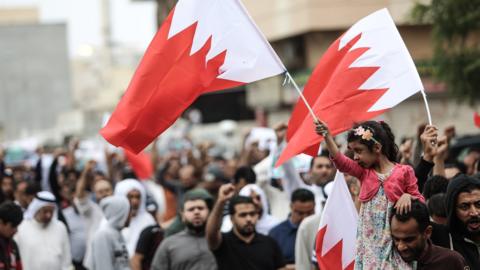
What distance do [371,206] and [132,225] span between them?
5331 mm

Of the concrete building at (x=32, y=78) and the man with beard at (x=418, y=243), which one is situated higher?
the concrete building at (x=32, y=78)

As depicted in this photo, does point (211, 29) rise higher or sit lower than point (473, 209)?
higher

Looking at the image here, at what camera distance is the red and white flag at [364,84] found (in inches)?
306

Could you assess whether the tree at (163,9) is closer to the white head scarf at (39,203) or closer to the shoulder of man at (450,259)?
the white head scarf at (39,203)

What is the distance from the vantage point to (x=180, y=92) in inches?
320

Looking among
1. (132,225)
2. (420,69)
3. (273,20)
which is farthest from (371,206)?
(273,20)

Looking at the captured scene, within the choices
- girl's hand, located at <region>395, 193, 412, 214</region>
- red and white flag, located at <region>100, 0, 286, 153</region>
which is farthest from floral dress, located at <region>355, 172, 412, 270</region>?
red and white flag, located at <region>100, 0, 286, 153</region>

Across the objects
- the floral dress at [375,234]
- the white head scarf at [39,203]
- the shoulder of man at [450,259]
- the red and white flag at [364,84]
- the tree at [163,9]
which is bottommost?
the shoulder of man at [450,259]

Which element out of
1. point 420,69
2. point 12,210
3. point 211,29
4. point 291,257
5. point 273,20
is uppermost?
point 273,20

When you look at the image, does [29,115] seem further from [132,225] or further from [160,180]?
[132,225]

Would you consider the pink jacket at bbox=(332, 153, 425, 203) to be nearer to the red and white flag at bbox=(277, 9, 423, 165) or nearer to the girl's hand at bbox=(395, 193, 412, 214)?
the girl's hand at bbox=(395, 193, 412, 214)

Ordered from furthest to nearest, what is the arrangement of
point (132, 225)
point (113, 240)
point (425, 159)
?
point (132, 225), point (113, 240), point (425, 159)

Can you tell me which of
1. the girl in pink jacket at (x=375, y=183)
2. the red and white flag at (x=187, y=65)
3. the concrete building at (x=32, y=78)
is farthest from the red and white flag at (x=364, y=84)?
the concrete building at (x=32, y=78)

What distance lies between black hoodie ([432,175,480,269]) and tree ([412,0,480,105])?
9153 millimetres
